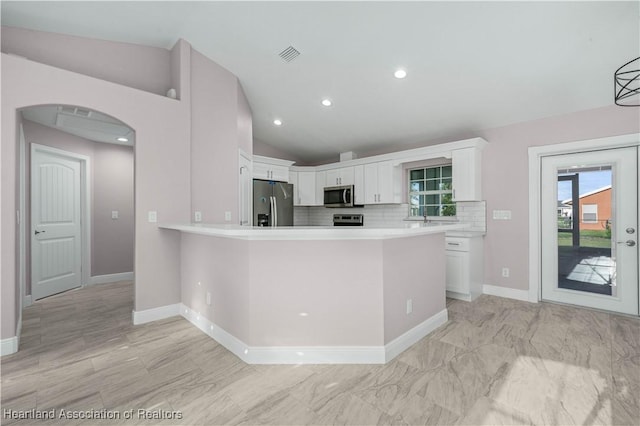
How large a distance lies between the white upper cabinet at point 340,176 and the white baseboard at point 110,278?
395cm

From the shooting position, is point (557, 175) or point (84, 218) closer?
point (557, 175)

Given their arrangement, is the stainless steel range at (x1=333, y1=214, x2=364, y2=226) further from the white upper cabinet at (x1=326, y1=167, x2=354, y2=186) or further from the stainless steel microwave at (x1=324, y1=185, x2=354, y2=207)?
the white upper cabinet at (x1=326, y1=167, x2=354, y2=186)

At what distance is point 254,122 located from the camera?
527 cm

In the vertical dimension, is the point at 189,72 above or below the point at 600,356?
above

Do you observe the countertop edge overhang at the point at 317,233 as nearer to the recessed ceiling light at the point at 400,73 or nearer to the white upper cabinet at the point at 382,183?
the recessed ceiling light at the point at 400,73

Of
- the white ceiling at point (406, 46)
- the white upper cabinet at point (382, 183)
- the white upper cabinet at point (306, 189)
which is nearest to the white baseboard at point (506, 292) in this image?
the white upper cabinet at point (382, 183)

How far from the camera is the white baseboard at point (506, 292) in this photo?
12.8 ft

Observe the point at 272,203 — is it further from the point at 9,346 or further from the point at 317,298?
the point at 9,346

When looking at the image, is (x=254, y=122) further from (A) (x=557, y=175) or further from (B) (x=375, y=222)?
(A) (x=557, y=175)

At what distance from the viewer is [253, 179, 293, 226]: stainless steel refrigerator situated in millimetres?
4922

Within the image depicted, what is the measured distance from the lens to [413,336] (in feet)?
8.45

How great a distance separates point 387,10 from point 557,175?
3001 mm

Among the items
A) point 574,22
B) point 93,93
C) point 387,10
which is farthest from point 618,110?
point 93,93

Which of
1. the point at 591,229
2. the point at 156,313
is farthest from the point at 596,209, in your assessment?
the point at 156,313
